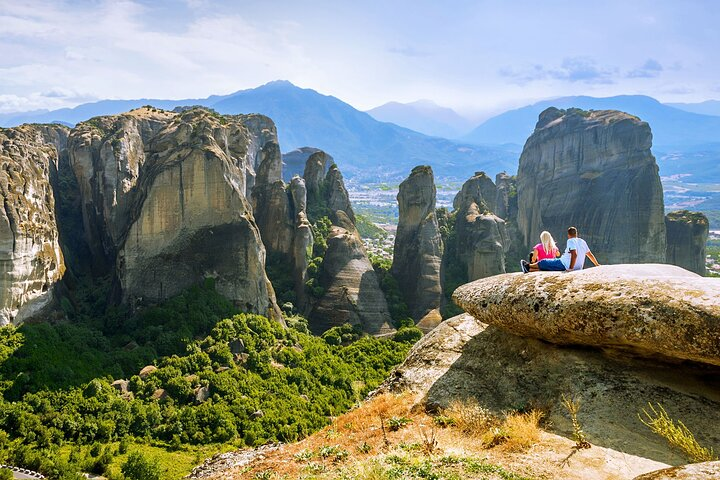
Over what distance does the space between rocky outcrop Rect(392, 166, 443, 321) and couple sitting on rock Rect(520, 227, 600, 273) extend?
3817 centimetres

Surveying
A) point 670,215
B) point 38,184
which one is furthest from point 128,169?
point 670,215

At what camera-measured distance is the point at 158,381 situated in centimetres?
3044

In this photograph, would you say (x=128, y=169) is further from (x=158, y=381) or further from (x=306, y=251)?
(x=158, y=381)

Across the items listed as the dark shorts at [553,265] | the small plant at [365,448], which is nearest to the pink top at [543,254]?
the dark shorts at [553,265]

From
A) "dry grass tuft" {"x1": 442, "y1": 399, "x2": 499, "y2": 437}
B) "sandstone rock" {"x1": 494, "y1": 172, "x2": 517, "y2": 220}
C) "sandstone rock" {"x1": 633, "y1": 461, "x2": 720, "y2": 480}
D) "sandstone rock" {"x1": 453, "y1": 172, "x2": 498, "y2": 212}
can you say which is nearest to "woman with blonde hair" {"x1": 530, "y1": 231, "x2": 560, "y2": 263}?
"dry grass tuft" {"x1": 442, "y1": 399, "x2": 499, "y2": 437}

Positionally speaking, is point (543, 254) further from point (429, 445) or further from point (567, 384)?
point (429, 445)

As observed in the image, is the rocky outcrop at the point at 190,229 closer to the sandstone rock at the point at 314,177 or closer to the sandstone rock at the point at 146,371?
the sandstone rock at the point at 146,371

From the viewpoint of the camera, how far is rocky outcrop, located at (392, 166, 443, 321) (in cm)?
5181

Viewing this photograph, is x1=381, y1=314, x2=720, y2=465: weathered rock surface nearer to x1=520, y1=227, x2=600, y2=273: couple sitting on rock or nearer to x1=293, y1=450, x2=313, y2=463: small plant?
x1=520, y1=227, x2=600, y2=273: couple sitting on rock

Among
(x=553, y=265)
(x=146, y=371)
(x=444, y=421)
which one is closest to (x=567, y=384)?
(x=444, y=421)

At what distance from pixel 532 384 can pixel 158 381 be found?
87.2 ft

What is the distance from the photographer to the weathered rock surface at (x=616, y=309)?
7.74 metres

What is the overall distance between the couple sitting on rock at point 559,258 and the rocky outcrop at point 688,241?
2364 inches

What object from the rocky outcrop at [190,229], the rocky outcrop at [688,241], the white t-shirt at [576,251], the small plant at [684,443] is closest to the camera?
the small plant at [684,443]
